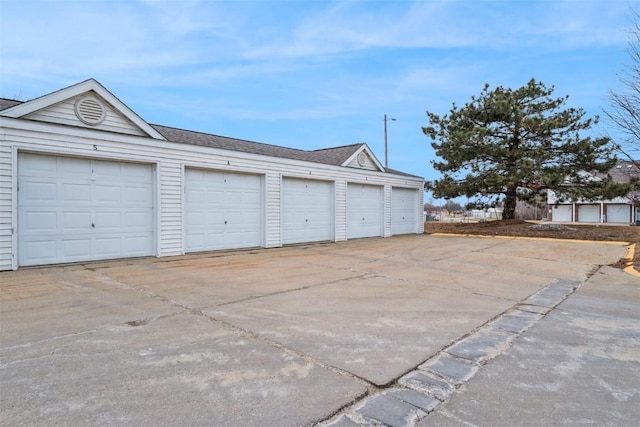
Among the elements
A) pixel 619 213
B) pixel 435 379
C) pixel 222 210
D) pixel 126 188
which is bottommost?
pixel 435 379

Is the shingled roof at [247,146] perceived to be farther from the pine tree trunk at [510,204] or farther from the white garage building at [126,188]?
the pine tree trunk at [510,204]

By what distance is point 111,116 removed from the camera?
27.9 feet

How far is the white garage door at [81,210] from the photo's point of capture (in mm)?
7371

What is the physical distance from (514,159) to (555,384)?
17.1 m

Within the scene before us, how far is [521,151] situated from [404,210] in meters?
6.26

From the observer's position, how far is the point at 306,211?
12.8 metres

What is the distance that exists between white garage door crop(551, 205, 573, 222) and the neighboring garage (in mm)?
3047

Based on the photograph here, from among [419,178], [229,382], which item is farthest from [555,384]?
[419,178]

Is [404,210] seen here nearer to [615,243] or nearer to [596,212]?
[615,243]

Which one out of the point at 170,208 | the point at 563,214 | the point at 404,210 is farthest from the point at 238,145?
the point at 563,214

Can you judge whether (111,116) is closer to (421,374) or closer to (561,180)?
(421,374)

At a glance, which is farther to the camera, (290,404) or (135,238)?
(135,238)

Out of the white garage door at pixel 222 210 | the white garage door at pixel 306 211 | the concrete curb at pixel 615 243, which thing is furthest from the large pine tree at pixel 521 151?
the white garage door at pixel 222 210

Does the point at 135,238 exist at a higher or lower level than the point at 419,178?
lower
